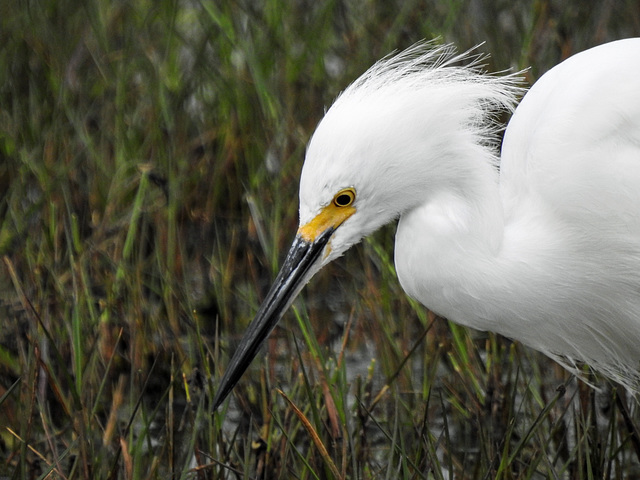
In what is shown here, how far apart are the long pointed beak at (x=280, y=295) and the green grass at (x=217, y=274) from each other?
57 millimetres

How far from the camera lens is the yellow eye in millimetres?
1888

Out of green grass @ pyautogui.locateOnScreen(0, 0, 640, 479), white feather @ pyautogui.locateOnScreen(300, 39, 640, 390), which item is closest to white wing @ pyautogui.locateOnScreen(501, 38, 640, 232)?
white feather @ pyautogui.locateOnScreen(300, 39, 640, 390)

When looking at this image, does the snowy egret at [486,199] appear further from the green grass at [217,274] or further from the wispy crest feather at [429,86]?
the green grass at [217,274]

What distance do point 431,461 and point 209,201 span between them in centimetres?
174

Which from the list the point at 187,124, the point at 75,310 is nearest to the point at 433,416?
the point at 75,310

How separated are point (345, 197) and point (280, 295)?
24 cm

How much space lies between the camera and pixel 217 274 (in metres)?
2.79

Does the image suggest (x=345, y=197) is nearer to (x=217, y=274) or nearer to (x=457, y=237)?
(x=457, y=237)

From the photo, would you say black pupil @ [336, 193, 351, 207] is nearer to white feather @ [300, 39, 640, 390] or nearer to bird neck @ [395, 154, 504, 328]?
white feather @ [300, 39, 640, 390]

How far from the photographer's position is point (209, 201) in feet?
11.4

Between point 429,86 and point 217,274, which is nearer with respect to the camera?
point 429,86

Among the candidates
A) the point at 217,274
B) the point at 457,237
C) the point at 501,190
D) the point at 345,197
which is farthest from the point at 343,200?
the point at 217,274

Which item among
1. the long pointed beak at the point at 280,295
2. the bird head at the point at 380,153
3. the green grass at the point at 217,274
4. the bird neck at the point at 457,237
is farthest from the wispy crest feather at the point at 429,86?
the green grass at the point at 217,274

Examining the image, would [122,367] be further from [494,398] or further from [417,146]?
[417,146]
